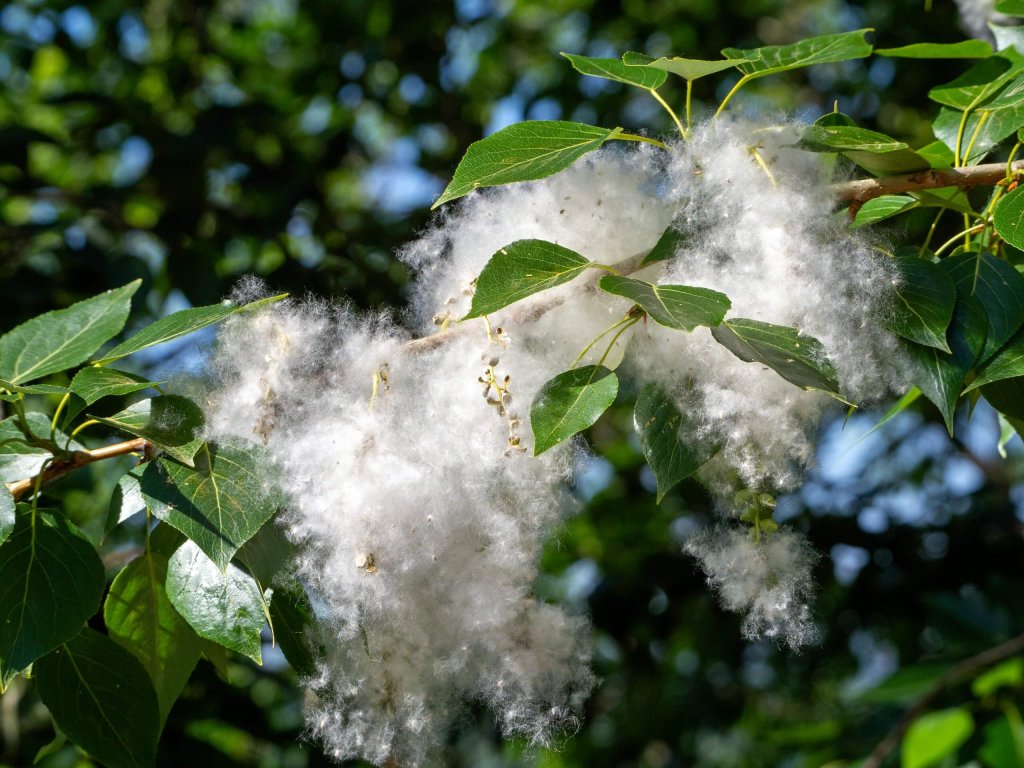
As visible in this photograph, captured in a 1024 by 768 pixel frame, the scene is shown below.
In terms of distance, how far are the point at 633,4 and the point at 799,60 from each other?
3.34 metres

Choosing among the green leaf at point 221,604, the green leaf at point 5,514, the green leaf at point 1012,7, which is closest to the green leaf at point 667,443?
the green leaf at point 221,604

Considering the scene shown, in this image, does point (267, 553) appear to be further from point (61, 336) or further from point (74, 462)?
point (61, 336)

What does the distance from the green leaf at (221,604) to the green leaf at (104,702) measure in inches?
6.4

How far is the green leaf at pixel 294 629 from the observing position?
1.19 meters

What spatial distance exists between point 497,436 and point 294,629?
0.36m

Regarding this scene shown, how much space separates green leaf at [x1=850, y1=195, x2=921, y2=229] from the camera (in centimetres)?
118

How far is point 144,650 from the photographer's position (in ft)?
4.23

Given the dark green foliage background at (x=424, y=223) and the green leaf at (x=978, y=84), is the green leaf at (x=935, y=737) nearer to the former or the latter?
the dark green foliage background at (x=424, y=223)

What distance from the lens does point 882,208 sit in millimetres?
1217

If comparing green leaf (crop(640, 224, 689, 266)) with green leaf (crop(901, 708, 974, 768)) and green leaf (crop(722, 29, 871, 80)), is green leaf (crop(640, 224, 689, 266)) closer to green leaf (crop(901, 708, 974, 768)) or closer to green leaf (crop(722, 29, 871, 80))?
green leaf (crop(722, 29, 871, 80))

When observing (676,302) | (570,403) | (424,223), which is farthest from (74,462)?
(424,223)

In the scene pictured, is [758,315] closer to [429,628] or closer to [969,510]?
[429,628]

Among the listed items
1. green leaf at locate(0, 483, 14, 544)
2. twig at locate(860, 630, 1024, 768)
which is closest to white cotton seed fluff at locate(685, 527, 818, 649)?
green leaf at locate(0, 483, 14, 544)

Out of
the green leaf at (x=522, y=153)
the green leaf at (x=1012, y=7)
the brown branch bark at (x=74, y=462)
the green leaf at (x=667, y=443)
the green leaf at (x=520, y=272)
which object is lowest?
the green leaf at (x=667, y=443)
